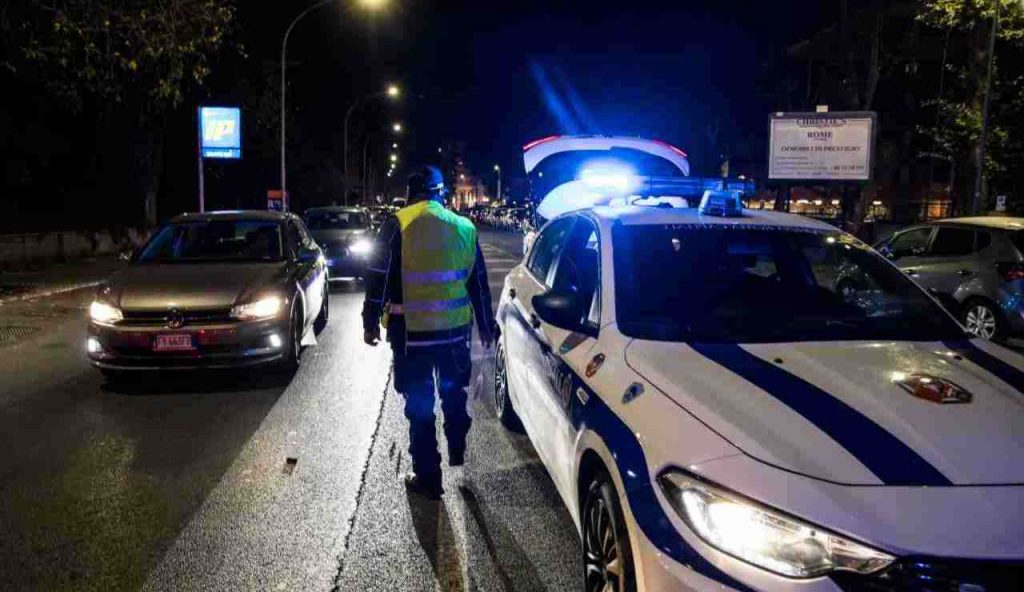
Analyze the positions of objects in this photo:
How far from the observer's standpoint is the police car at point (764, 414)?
2.26 m

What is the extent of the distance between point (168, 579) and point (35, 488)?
1715 mm

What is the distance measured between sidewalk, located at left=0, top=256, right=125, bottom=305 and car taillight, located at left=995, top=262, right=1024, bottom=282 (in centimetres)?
1248

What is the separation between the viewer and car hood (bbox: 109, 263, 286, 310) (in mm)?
7051

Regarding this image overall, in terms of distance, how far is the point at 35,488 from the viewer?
496cm

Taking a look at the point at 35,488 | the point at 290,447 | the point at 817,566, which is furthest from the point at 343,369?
the point at 817,566

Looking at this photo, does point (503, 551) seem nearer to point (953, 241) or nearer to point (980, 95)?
point (953, 241)

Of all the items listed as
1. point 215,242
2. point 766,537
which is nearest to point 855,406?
point 766,537

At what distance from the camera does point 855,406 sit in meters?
2.76

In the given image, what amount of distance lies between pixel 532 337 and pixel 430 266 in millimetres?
701

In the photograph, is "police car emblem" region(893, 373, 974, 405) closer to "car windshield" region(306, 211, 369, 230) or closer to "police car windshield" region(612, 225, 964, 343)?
"police car windshield" region(612, 225, 964, 343)

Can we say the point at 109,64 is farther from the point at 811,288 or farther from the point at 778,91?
the point at 778,91

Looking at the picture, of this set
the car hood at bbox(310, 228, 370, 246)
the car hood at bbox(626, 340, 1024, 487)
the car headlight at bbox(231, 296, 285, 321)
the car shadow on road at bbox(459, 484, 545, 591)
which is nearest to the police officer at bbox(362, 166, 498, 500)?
the car shadow on road at bbox(459, 484, 545, 591)

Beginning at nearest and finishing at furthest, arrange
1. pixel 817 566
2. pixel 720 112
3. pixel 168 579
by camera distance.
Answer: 1. pixel 817 566
2. pixel 168 579
3. pixel 720 112

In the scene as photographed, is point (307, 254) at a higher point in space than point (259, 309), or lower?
higher
